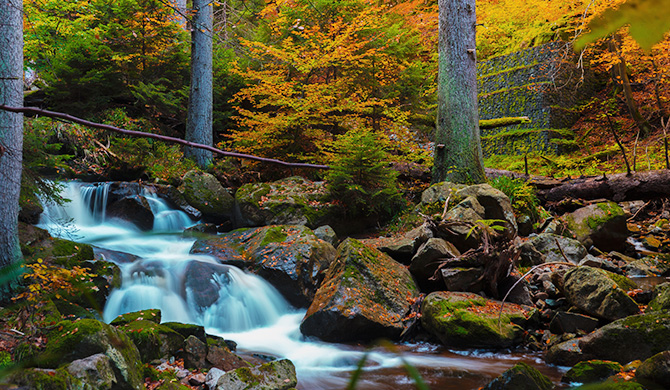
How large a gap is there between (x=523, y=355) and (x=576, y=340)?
559 millimetres

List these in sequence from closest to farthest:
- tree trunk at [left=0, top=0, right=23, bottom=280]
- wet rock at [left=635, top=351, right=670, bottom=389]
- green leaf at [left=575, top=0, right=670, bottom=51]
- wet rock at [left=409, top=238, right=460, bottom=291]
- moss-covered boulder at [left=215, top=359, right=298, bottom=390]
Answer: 1. green leaf at [left=575, top=0, right=670, bottom=51]
2. wet rock at [left=635, top=351, right=670, bottom=389]
3. moss-covered boulder at [left=215, top=359, right=298, bottom=390]
4. tree trunk at [left=0, top=0, right=23, bottom=280]
5. wet rock at [left=409, top=238, right=460, bottom=291]

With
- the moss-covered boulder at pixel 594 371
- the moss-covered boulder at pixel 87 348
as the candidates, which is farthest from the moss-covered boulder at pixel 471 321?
the moss-covered boulder at pixel 87 348

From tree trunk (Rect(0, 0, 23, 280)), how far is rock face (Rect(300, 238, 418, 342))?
11.6ft

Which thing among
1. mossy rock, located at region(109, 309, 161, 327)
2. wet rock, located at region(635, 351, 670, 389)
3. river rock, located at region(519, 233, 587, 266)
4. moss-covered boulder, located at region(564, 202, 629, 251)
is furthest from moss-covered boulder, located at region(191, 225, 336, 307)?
moss-covered boulder, located at region(564, 202, 629, 251)

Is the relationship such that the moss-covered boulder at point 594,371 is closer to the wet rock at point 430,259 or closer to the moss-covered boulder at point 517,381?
the moss-covered boulder at point 517,381

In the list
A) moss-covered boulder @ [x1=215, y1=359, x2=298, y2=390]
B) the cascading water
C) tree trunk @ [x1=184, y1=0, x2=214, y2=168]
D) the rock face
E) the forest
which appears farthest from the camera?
tree trunk @ [x1=184, y1=0, x2=214, y2=168]

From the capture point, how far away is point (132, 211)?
30.2 feet

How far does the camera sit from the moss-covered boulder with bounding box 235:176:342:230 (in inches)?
359

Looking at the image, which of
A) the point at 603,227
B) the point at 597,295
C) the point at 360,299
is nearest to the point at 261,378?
the point at 360,299

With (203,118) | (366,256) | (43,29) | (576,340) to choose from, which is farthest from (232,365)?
(43,29)

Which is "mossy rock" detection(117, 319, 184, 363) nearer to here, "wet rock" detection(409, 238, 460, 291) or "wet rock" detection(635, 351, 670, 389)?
"wet rock" detection(409, 238, 460, 291)

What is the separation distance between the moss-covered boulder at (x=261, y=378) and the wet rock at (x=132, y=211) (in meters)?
6.41

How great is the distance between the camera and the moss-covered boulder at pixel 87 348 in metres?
3.09

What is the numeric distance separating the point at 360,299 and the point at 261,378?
2.08 metres
